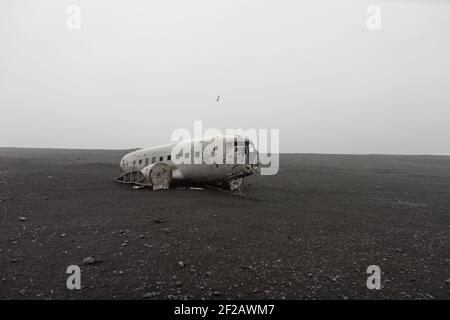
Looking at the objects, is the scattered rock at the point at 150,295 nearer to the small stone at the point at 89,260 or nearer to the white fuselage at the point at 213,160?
the small stone at the point at 89,260

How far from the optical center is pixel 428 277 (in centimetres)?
742

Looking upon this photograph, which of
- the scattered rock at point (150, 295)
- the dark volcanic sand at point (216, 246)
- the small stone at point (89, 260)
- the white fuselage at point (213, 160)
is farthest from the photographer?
the white fuselage at point (213, 160)

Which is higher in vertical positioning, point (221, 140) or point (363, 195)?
point (221, 140)

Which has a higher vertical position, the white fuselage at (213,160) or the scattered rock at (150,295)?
the white fuselage at (213,160)

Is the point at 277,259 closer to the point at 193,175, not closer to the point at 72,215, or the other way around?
the point at 72,215

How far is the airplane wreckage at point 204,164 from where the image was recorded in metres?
17.5

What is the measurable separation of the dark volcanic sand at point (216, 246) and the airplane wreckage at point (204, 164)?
2.06 meters

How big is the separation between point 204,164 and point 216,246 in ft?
30.7

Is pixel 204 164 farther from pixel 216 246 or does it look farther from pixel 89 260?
pixel 89 260

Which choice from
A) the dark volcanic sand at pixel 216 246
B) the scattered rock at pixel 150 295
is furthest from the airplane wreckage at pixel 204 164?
the scattered rock at pixel 150 295

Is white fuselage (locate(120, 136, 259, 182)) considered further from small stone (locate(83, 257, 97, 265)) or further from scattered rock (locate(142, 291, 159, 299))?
scattered rock (locate(142, 291, 159, 299))
